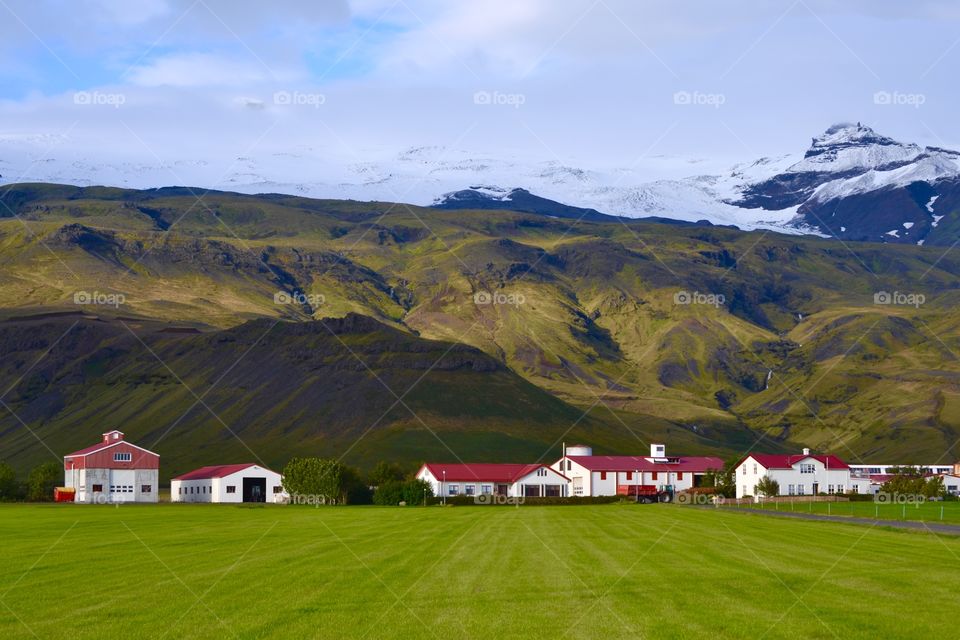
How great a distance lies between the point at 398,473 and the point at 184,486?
110 feet

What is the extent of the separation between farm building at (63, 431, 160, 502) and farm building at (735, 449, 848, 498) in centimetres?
7608

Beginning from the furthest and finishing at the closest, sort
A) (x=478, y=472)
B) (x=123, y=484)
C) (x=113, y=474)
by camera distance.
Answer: (x=478, y=472)
(x=123, y=484)
(x=113, y=474)

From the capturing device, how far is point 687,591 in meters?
31.9

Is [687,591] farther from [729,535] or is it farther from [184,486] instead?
[184,486]

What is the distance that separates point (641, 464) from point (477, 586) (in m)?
144

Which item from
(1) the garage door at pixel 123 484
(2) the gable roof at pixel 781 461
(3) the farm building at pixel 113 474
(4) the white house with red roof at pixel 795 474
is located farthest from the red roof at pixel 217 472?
(2) the gable roof at pixel 781 461

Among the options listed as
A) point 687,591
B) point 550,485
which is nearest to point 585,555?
point 687,591

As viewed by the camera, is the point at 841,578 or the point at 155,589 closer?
the point at 155,589

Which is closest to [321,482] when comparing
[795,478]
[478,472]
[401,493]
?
[401,493]

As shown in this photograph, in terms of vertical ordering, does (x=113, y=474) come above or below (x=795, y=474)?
below

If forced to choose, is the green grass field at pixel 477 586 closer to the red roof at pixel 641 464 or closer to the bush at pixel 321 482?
the bush at pixel 321 482

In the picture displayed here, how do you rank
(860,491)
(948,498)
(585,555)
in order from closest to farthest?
(585,555)
(948,498)
(860,491)

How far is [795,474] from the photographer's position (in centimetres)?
15288

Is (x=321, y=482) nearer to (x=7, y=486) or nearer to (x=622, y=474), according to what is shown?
(x=7, y=486)
